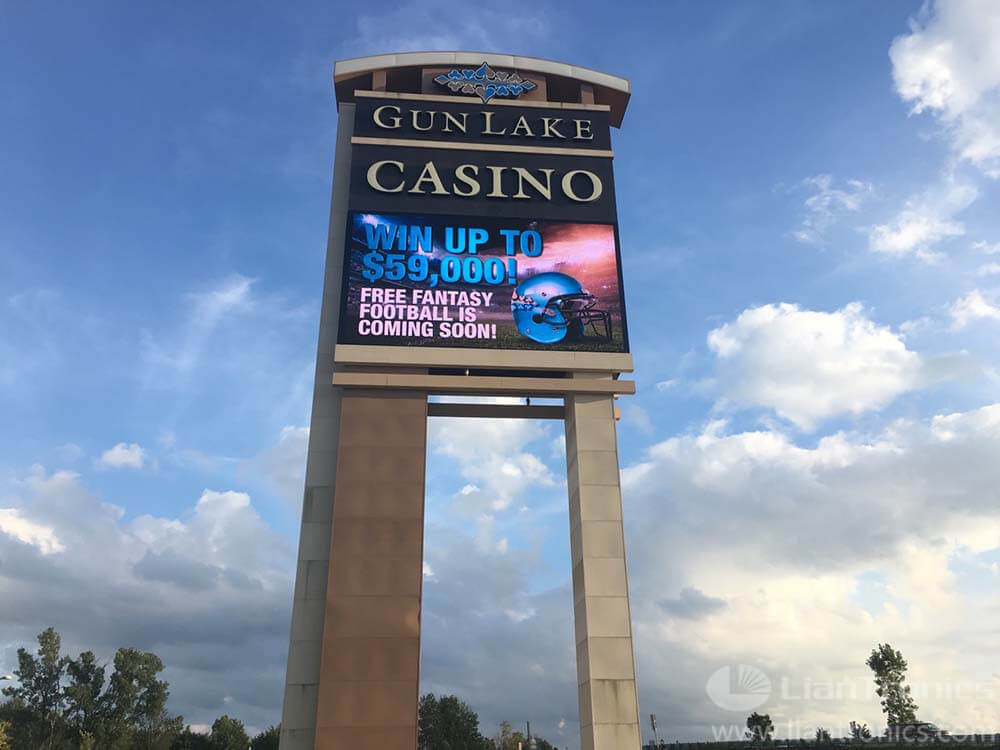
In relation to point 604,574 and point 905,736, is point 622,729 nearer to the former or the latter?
point 604,574

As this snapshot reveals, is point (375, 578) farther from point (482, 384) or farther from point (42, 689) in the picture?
point (42, 689)

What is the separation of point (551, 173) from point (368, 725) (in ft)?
87.8

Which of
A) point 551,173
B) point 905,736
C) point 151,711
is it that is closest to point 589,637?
point 551,173

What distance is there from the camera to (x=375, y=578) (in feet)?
102

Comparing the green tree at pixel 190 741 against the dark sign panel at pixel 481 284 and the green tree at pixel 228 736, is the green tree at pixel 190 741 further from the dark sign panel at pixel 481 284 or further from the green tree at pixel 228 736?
the dark sign panel at pixel 481 284

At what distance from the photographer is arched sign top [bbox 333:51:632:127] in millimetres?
43156

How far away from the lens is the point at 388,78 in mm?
44000

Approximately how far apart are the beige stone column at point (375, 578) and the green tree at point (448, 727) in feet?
244

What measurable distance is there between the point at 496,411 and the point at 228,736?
282ft

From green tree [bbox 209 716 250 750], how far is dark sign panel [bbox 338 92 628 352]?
86.6 m

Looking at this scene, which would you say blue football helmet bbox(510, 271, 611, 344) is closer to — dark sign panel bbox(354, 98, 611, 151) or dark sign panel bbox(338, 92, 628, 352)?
dark sign panel bbox(338, 92, 628, 352)

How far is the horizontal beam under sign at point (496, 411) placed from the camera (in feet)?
120

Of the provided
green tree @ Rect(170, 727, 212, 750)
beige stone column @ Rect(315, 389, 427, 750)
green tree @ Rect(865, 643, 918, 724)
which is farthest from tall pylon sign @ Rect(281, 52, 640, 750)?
green tree @ Rect(170, 727, 212, 750)

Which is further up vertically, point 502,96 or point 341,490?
point 502,96
